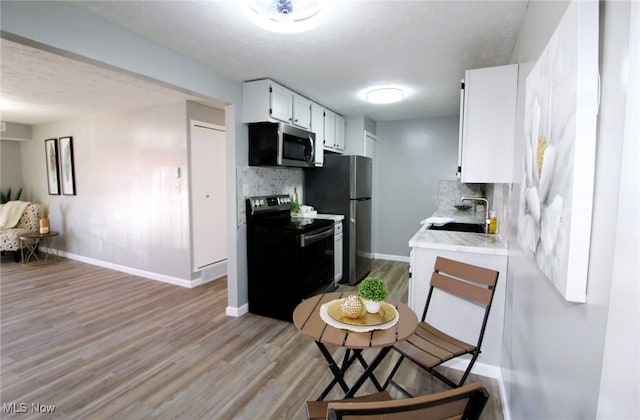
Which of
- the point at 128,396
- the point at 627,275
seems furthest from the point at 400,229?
the point at 627,275

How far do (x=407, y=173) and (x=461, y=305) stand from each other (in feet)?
10.3

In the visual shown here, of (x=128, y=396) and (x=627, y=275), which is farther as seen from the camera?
(x=128, y=396)

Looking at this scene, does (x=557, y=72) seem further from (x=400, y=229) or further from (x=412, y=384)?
(x=400, y=229)

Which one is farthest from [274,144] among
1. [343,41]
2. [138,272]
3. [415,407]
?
[138,272]

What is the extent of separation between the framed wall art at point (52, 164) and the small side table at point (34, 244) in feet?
2.59

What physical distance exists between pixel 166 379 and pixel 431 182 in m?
4.24

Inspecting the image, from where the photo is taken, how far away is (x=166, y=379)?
2150 mm

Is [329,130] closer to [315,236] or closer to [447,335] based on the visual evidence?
[315,236]

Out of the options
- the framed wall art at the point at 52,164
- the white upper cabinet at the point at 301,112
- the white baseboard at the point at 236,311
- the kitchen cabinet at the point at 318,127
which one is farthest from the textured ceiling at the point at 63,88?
the white baseboard at the point at 236,311

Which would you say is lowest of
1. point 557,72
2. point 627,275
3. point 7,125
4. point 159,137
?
point 627,275

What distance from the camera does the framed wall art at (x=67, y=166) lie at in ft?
16.8

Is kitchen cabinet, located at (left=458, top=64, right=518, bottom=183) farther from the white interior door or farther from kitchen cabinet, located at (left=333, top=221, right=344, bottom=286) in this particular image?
the white interior door

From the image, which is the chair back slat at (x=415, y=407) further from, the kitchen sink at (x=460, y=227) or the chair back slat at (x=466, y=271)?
the kitchen sink at (x=460, y=227)

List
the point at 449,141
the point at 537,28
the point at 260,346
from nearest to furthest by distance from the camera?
the point at 537,28, the point at 260,346, the point at 449,141
